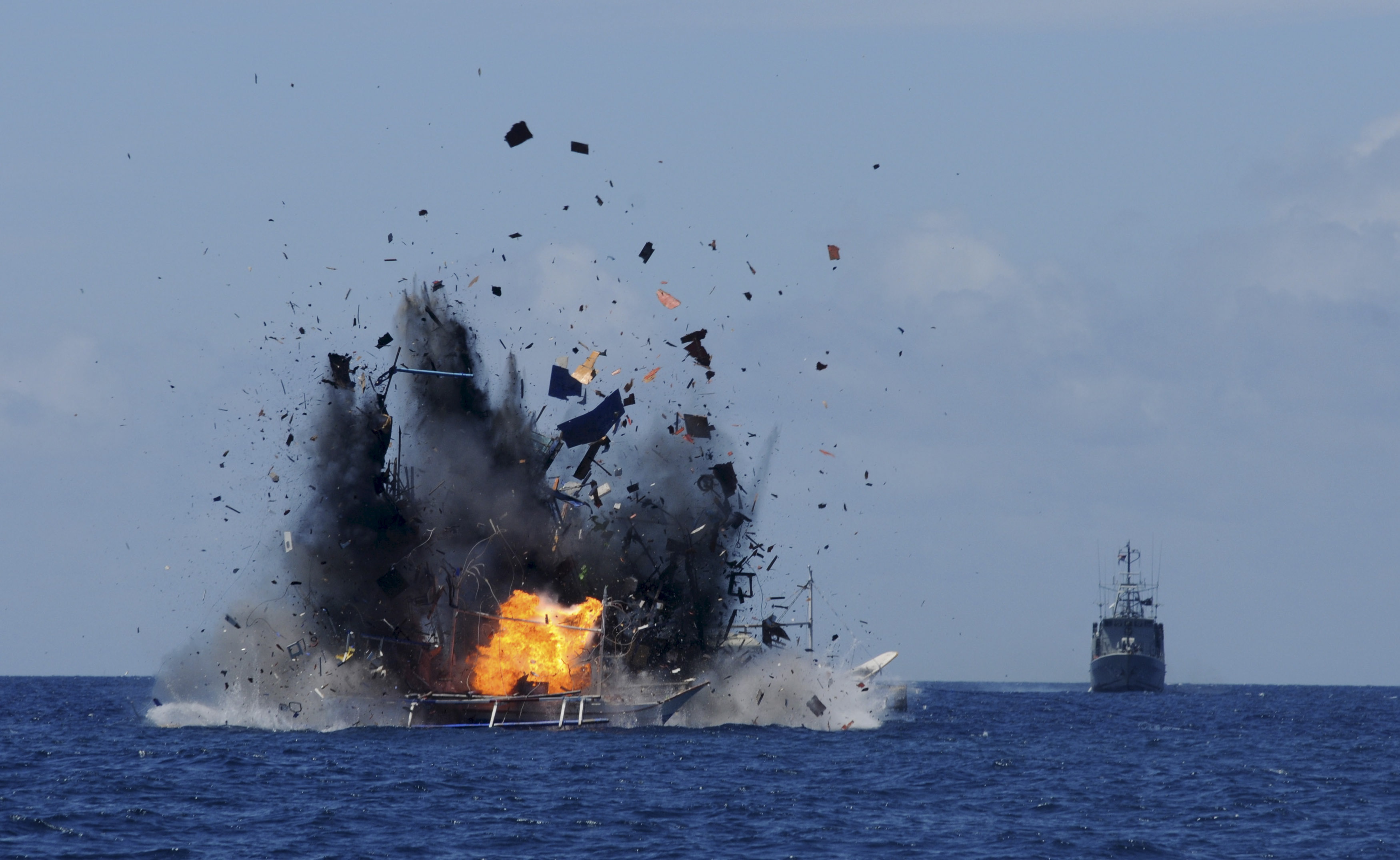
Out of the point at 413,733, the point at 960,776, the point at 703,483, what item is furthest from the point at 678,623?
the point at 960,776

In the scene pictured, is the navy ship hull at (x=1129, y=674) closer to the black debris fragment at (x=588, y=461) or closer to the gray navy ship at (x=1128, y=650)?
the gray navy ship at (x=1128, y=650)

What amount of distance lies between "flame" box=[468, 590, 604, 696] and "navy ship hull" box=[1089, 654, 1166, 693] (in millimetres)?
101145

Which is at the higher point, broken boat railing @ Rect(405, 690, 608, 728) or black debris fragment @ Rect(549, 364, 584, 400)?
black debris fragment @ Rect(549, 364, 584, 400)

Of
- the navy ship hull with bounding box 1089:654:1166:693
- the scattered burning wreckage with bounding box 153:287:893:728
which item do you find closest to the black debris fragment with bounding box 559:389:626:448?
the scattered burning wreckage with bounding box 153:287:893:728

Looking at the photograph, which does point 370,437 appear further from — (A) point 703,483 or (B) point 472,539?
(A) point 703,483

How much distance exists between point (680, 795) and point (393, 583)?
69.4 feet

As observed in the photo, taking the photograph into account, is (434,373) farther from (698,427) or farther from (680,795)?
(680,795)

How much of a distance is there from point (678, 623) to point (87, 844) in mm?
33712

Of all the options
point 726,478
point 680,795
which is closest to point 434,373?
point 726,478

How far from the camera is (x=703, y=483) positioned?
66000mm

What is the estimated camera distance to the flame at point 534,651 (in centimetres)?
6016

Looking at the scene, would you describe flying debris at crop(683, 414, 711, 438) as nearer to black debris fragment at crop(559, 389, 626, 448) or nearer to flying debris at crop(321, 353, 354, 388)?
black debris fragment at crop(559, 389, 626, 448)

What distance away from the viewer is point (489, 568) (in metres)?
61.6

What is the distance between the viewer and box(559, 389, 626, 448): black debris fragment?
61.5 meters
